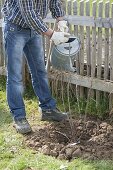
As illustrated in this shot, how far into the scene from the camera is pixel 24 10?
441 centimetres

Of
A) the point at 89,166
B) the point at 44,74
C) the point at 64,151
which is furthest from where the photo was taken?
the point at 44,74

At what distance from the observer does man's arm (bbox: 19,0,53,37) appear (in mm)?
4391

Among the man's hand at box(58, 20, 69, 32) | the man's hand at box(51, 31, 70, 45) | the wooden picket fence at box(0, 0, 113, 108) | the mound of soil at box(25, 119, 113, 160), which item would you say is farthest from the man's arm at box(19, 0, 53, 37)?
the mound of soil at box(25, 119, 113, 160)

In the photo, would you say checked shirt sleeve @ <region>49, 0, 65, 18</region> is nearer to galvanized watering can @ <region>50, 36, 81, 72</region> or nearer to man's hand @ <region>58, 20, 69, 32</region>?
man's hand @ <region>58, 20, 69, 32</region>

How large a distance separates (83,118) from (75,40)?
1083 millimetres

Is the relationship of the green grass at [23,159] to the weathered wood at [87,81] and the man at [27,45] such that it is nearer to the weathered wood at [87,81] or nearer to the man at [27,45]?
the man at [27,45]

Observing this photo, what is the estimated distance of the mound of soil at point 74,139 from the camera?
4.49 metres

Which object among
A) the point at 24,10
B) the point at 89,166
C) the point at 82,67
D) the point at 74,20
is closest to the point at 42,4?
the point at 24,10

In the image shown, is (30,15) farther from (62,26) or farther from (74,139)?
(74,139)

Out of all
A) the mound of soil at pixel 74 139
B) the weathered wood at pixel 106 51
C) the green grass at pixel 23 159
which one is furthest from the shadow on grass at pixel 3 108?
the weathered wood at pixel 106 51

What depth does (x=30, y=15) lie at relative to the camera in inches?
173

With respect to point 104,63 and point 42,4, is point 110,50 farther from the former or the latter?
point 42,4

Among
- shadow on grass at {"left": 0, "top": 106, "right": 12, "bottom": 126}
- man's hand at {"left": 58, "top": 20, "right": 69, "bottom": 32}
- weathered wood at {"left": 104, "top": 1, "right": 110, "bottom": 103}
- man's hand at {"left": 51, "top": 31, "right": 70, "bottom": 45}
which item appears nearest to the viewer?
man's hand at {"left": 51, "top": 31, "right": 70, "bottom": 45}

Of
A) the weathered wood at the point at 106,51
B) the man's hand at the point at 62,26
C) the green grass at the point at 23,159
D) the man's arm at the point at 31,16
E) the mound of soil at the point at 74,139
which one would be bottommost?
the green grass at the point at 23,159
